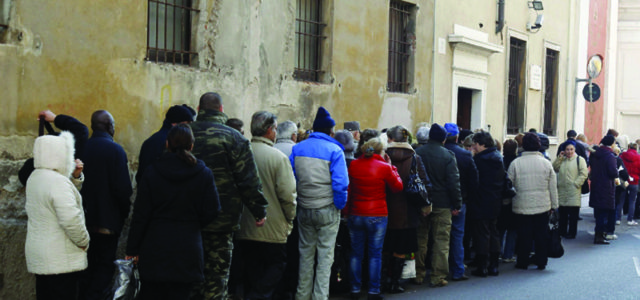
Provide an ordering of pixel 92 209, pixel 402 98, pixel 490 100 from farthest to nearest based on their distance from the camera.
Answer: pixel 490 100
pixel 402 98
pixel 92 209

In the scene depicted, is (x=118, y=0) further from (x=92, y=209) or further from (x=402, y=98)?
(x=402, y=98)

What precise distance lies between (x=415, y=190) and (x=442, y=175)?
0.75 m

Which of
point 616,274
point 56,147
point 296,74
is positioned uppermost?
point 296,74

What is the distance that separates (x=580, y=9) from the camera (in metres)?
21.6

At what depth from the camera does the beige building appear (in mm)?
6992

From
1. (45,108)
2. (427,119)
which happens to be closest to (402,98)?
(427,119)

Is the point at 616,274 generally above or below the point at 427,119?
below

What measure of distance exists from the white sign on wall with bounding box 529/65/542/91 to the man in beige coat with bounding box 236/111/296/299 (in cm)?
1363

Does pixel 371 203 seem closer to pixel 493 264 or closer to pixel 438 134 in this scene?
pixel 438 134

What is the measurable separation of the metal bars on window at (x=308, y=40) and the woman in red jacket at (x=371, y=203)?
3752mm

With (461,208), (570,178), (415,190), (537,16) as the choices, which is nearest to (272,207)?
(415,190)

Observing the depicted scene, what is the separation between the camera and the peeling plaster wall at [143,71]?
22.6 ft

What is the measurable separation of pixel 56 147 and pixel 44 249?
76cm

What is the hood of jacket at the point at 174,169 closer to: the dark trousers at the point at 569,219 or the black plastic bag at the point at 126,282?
the black plastic bag at the point at 126,282
